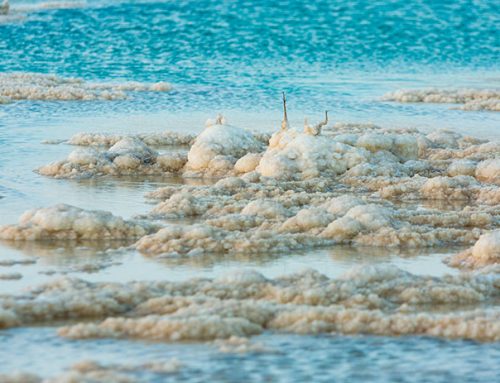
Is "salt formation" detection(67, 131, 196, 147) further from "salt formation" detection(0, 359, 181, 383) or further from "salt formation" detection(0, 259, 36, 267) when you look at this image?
"salt formation" detection(0, 359, 181, 383)

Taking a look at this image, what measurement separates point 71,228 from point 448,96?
539 inches

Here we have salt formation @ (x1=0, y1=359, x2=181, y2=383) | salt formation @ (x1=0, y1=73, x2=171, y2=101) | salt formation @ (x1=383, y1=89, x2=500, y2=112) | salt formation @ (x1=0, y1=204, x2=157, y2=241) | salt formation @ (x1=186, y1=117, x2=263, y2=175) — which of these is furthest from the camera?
salt formation @ (x1=0, y1=73, x2=171, y2=101)

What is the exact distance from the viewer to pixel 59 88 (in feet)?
77.3

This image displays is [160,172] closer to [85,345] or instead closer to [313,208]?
[313,208]

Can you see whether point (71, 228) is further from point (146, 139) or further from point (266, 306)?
point (146, 139)

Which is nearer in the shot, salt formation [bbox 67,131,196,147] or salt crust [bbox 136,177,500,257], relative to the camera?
salt crust [bbox 136,177,500,257]

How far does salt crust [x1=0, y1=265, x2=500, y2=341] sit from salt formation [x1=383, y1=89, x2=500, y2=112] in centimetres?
1354

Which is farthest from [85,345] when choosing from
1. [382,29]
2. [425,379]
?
[382,29]

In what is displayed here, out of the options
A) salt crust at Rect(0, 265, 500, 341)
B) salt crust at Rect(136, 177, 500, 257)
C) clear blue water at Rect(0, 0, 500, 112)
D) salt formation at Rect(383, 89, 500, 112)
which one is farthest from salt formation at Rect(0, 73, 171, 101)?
salt crust at Rect(0, 265, 500, 341)

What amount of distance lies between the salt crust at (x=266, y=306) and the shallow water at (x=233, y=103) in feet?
0.54

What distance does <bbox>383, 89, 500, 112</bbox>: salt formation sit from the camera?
22375 millimetres

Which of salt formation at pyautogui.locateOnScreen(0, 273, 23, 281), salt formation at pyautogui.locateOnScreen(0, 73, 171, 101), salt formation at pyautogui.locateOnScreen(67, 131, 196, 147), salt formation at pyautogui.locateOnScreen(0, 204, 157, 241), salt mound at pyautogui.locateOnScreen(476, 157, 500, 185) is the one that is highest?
salt formation at pyautogui.locateOnScreen(0, 73, 171, 101)

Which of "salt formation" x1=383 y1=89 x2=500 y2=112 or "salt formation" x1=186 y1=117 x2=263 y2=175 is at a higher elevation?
"salt formation" x1=383 y1=89 x2=500 y2=112

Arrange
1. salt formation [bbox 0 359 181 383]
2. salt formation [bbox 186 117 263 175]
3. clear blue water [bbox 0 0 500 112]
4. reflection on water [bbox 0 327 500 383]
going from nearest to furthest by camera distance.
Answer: salt formation [bbox 0 359 181 383] → reflection on water [bbox 0 327 500 383] → salt formation [bbox 186 117 263 175] → clear blue water [bbox 0 0 500 112]
